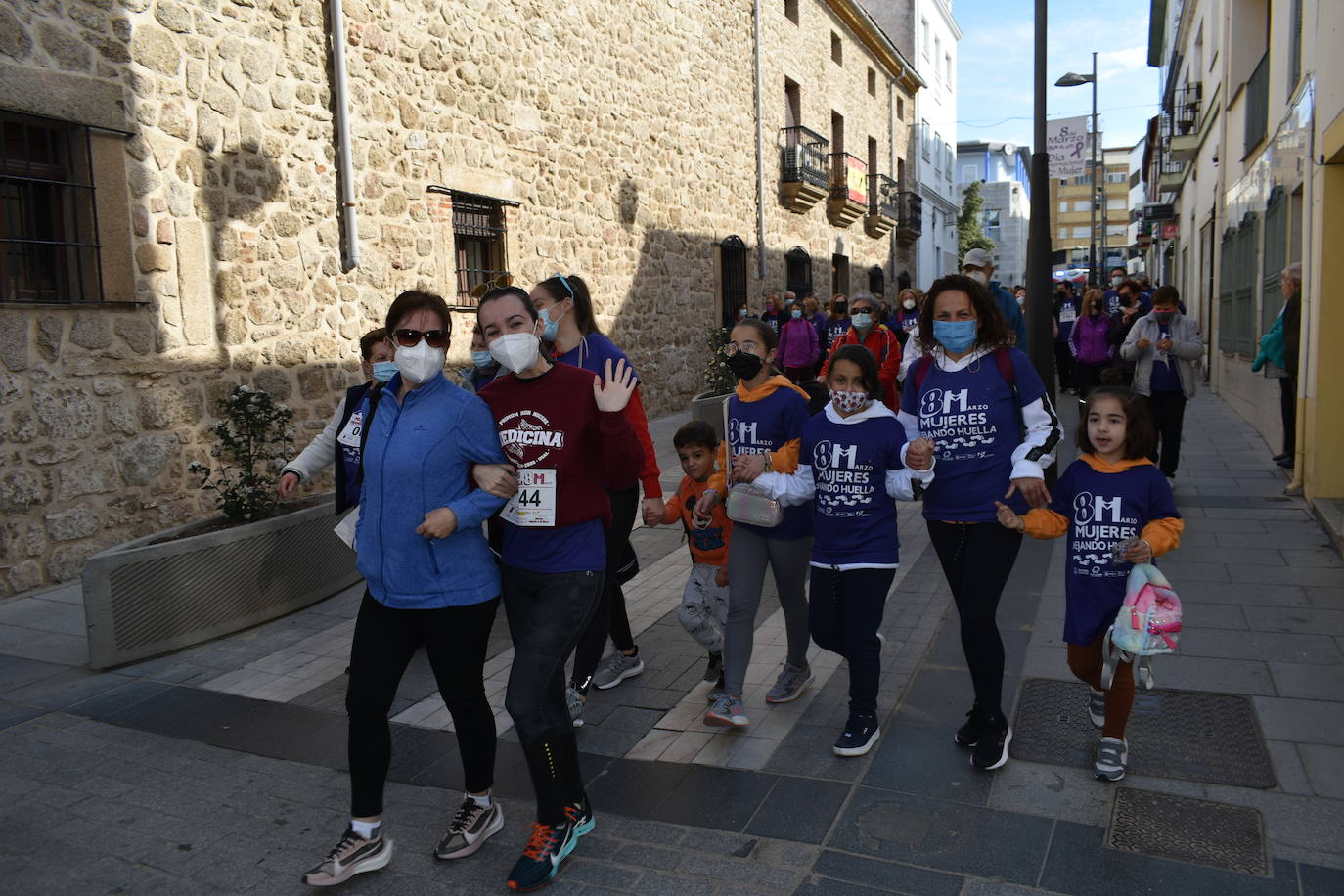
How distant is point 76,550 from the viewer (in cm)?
670

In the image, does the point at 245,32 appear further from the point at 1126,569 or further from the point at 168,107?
the point at 1126,569

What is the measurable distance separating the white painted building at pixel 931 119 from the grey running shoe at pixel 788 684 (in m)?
27.9

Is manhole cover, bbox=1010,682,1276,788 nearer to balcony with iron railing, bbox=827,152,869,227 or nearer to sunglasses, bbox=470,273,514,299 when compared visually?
sunglasses, bbox=470,273,514,299

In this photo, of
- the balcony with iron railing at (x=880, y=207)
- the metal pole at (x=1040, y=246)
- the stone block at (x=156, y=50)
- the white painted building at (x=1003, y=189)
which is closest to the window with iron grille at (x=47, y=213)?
the stone block at (x=156, y=50)

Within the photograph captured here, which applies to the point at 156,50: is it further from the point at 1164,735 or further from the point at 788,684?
the point at 1164,735

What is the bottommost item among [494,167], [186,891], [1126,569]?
[186,891]

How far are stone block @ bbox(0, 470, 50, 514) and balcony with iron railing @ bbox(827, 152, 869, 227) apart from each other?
19.1 meters

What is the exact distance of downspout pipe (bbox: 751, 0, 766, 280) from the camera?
18.3m

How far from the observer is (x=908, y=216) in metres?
30.4

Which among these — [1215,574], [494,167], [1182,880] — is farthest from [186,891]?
[494,167]

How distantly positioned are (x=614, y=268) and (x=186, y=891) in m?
11.3

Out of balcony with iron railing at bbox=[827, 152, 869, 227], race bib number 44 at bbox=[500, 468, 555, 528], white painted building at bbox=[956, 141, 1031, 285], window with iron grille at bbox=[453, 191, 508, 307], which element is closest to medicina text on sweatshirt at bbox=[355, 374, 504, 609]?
race bib number 44 at bbox=[500, 468, 555, 528]

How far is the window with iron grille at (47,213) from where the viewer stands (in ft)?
21.2

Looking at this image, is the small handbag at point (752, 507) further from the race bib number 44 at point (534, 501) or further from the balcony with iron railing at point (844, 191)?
the balcony with iron railing at point (844, 191)
